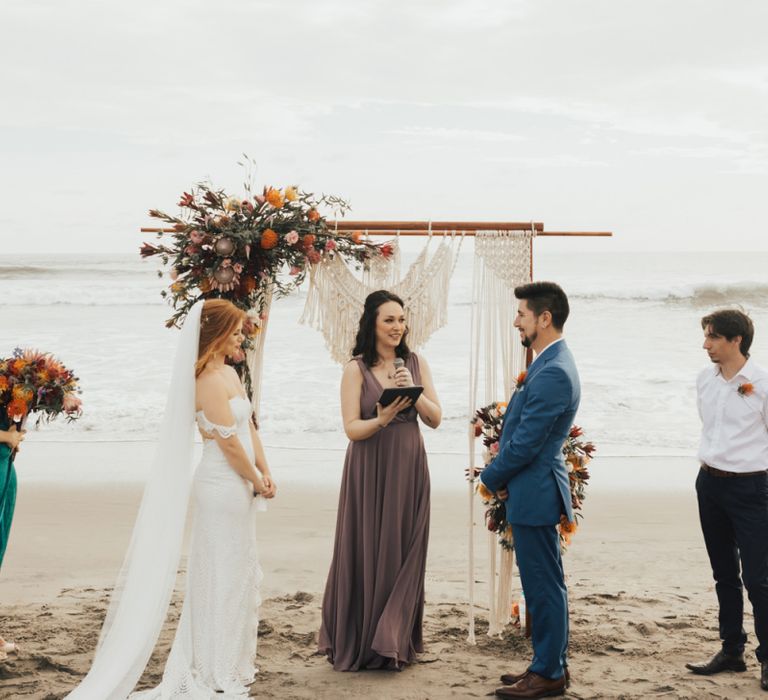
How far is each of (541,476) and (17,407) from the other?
2.60 meters

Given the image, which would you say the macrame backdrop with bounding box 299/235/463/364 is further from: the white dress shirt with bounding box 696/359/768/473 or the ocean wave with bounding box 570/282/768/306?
the ocean wave with bounding box 570/282/768/306

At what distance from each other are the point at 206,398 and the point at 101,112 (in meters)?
21.4

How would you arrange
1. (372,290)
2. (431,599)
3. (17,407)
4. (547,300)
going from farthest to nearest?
(431,599)
(372,290)
(17,407)
(547,300)

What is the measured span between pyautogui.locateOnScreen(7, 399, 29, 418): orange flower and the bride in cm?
79

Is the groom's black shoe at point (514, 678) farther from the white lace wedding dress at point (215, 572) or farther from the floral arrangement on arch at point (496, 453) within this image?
the white lace wedding dress at point (215, 572)

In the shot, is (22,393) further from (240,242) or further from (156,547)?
(240,242)

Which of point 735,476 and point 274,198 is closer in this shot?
point 735,476

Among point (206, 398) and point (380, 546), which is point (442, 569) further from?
point (206, 398)

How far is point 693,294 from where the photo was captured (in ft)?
87.9

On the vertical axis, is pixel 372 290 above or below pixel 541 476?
above

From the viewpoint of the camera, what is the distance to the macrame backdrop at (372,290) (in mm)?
5363

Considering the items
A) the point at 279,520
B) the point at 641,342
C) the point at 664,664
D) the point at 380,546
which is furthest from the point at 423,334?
the point at 641,342

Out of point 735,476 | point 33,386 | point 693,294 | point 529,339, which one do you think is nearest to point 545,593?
point 735,476

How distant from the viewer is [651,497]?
8898mm
